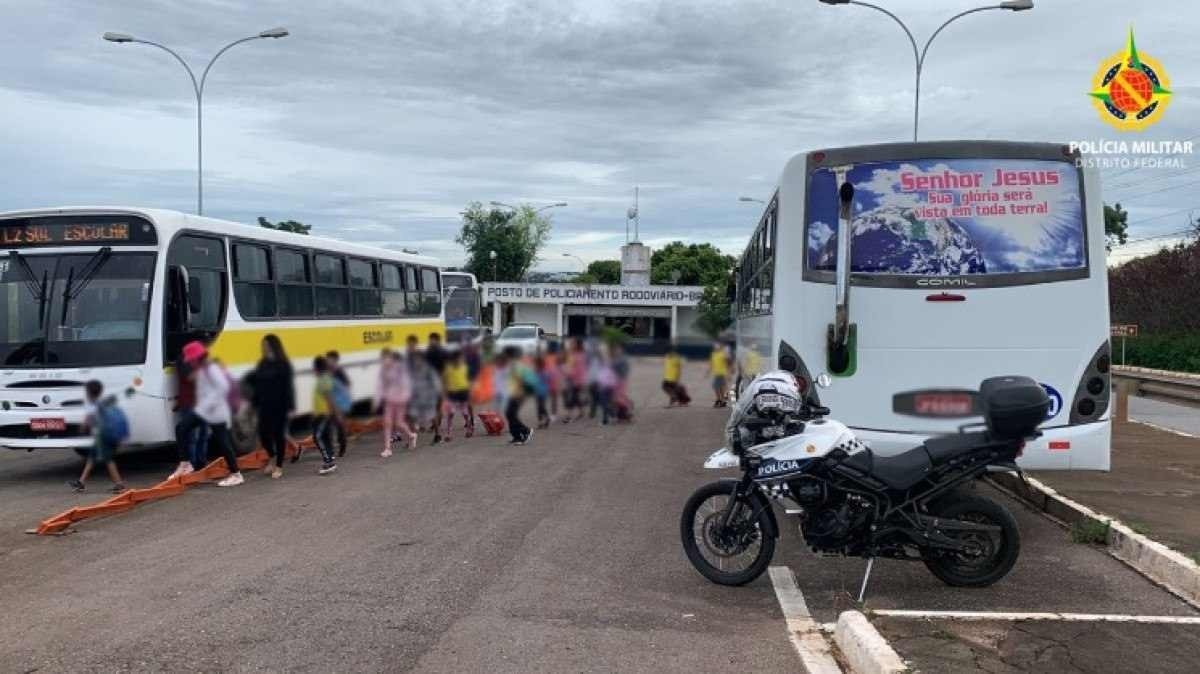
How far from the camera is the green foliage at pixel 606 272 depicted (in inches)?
169

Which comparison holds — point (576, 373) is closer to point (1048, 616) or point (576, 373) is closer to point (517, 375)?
point (517, 375)

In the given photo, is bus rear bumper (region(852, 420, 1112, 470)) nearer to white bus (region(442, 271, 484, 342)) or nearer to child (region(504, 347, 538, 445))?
white bus (region(442, 271, 484, 342))

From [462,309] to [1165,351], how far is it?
125ft

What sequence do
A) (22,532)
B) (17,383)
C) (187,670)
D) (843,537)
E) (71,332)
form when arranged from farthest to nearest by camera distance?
(22,532), (843,537), (17,383), (71,332), (187,670)

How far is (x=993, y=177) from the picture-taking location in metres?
7.39

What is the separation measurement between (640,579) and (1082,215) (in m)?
4.43

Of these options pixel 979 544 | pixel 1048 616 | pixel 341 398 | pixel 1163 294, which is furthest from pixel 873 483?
pixel 1163 294

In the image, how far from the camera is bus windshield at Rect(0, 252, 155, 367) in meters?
4.99

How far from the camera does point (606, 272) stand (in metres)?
4.30

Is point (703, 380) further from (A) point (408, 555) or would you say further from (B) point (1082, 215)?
(B) point (1082, 215)

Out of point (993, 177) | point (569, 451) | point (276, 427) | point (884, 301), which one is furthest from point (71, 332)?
point (569, 451)

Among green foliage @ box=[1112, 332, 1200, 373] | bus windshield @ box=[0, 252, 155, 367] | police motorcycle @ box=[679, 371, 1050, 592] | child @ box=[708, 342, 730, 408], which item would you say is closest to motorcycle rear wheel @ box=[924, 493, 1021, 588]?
police motorcycle @ box=[679, 371, 1050, 592]

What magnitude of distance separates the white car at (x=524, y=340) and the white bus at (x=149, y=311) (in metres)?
0.59

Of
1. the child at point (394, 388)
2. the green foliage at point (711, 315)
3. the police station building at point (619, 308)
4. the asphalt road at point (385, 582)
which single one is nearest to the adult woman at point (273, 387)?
the child at point (394, 388)
